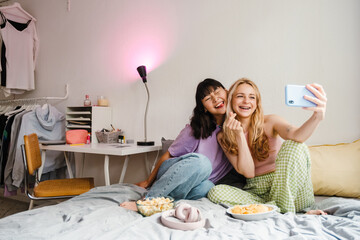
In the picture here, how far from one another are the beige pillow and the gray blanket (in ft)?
0.82

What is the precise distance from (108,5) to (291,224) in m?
2.66

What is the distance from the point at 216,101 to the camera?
5.70 feet

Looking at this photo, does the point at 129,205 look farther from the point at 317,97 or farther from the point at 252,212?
the point at 317,97

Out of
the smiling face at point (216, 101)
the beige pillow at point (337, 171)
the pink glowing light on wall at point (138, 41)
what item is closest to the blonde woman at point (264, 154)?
the smiling face at point (216, 101)

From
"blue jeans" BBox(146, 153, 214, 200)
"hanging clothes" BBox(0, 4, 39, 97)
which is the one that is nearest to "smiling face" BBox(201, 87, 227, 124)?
"blue jeans" BBox(146, 153, 214, 200)

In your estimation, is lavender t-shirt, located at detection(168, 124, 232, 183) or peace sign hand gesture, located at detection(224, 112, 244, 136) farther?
lavender t-shirt, located at detection(168, 124, 232, 183)

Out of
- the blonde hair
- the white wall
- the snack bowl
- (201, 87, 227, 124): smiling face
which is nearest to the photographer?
the snack bowl

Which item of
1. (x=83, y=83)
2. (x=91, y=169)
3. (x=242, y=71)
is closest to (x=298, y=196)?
(x=242, y=71)

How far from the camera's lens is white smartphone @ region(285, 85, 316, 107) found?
114cm

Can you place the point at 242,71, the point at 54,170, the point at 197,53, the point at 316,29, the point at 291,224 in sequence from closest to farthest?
the point at 291,224, the point at 316,29, the point at 242,71, the point at 197,53, the point at 54,170

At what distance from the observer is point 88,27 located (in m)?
2.97

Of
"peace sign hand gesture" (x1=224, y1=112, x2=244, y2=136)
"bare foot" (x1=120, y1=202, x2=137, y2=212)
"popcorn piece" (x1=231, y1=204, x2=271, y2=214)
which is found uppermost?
"peace sign hand gesture" (x1=224, y1=112, x2=244, y2=136)

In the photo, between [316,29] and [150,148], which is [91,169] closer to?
[150,148]

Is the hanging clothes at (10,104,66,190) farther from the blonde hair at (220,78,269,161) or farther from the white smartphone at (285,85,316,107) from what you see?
the white smartphone at (285,85,316,107)
